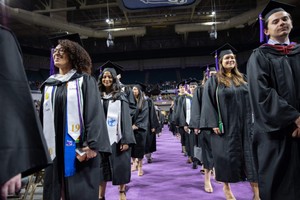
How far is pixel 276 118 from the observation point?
83.0 inches

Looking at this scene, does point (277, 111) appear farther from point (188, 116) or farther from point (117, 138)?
point (188, 116)

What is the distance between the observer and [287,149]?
84.0 inches

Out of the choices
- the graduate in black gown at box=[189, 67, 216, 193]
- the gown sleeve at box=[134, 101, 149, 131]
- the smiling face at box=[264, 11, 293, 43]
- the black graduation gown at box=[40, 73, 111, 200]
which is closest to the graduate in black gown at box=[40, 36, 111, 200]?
the black graduation gown at box=[40, 73, 111, 200]

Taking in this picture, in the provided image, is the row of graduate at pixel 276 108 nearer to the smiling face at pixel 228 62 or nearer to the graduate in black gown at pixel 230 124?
the graduate in black gown at pixel 230 124

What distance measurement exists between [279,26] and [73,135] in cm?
195

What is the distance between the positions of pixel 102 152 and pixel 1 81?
1.28 metres

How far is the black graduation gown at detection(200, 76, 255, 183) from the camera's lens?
331 centimetres

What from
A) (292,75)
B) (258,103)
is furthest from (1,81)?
(292,75)

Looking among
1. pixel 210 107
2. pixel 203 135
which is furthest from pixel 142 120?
pixel 210 107

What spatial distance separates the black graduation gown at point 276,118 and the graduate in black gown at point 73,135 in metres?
1.28

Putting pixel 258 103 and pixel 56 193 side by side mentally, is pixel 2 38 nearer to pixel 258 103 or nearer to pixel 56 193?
pixel 56 193

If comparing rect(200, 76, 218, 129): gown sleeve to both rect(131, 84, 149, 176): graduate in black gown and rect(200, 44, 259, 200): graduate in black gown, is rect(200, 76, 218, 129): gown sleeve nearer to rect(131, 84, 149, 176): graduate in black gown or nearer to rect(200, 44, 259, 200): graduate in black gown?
rect(200, 44, 259, 200): graduate in black gown

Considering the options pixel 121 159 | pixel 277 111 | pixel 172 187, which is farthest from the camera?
pixel 172 187

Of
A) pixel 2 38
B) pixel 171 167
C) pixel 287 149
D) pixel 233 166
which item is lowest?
pixel 171 167
